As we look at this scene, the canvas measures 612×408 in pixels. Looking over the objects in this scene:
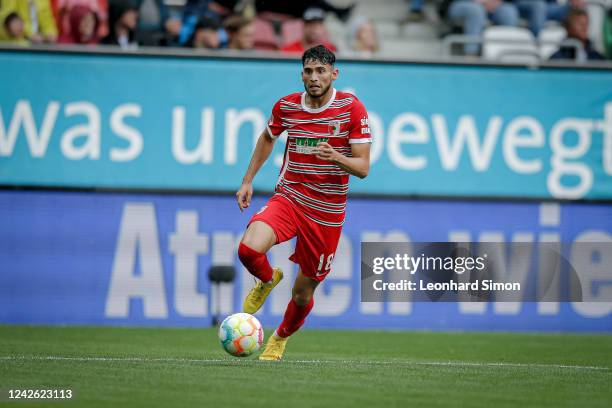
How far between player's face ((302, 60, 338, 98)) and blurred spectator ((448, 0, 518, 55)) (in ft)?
27.8

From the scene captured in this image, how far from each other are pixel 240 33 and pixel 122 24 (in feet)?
5.87

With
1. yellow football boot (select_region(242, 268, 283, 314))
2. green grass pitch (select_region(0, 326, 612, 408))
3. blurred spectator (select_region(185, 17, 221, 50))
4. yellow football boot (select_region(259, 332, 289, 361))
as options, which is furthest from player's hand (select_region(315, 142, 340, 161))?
blurred spectator (select_region(185, 17, 221, 50))

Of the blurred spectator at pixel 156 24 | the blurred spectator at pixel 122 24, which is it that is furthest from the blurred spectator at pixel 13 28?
the blurred spectator at pixel 156 24

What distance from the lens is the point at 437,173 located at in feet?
52.7

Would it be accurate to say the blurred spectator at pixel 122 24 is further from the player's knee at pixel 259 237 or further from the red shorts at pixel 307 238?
the player's knee at pixel 259 237

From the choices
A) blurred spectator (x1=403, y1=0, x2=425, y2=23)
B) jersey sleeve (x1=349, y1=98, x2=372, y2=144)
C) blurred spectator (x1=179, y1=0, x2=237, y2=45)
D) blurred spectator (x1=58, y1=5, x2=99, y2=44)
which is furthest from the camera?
blurred spectator (x1=403, y1=0, x2=425, y2=23)

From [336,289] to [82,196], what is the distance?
359 centimetres

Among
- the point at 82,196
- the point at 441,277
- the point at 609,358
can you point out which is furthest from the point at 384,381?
the point at 82,196

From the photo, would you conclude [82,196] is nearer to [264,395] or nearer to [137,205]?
[137,205]

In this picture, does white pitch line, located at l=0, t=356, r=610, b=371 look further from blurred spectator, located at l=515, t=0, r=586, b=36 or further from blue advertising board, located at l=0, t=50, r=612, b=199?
blurred spectator, located at l=515, t=0, r=586, b=36

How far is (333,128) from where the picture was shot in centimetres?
1036

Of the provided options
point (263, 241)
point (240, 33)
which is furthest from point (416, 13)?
point (263, 241)

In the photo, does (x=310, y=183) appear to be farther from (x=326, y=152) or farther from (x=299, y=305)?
(x=299, y=305)

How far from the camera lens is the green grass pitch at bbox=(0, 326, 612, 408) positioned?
789 cm
